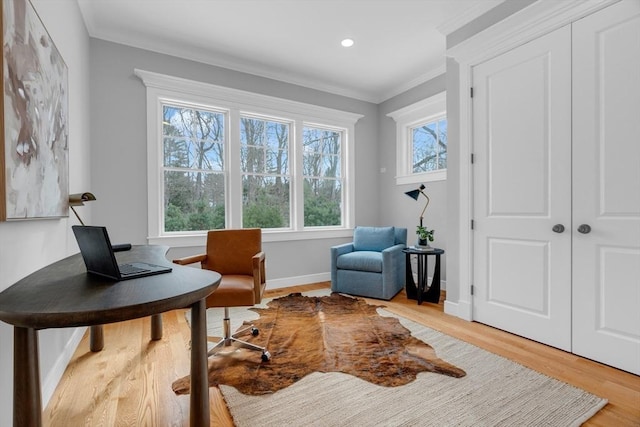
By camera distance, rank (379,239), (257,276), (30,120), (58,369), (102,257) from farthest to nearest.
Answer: (379,239) → (257,276) → (58,369) → (30,120) → (102,257)

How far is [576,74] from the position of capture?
2.22 metres

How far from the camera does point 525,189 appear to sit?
2520mm

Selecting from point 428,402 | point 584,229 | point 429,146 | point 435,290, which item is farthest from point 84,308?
point 429,146

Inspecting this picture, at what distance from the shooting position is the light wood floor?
1.58 meters

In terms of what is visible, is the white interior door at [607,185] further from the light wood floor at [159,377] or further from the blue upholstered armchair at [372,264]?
the blue upholstered armchair at [372,264]

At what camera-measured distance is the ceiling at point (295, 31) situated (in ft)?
9.23

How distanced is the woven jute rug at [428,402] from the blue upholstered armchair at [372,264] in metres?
1.63

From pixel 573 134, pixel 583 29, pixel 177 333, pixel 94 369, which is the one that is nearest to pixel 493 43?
pixel 583 29

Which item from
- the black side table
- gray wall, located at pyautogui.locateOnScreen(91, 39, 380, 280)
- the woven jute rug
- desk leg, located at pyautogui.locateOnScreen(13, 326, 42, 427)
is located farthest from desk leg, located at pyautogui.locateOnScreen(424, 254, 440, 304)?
desk leg, located at pyautogui.locateOnScreen(13, 326, 42, 427)

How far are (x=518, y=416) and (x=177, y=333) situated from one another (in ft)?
7.93

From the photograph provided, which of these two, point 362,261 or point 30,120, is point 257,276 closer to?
point 30,120

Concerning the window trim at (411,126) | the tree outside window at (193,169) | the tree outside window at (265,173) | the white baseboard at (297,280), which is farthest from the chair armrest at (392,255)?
the tree outside window at (193,169)

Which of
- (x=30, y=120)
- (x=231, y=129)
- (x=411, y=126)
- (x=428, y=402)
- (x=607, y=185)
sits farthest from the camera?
(x=411, y=126)

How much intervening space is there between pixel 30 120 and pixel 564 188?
3.22 meters
